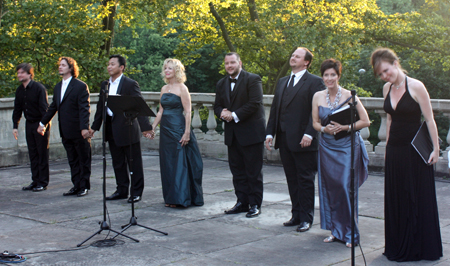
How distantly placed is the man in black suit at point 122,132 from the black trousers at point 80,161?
44 cm

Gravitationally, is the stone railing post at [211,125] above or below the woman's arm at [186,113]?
below

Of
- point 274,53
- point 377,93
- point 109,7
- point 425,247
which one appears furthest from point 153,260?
point 377,93

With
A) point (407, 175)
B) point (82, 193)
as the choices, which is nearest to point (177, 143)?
point (82, 193)

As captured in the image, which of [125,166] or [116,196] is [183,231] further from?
[125,166]

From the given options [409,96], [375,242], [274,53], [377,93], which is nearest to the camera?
[409,96]

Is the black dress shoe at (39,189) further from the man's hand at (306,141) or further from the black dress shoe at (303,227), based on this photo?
the man's hand at (306,141)

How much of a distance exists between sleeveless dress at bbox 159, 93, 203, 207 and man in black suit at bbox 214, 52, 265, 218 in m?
0.69

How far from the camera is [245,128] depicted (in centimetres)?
680

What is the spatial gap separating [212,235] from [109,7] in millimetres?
15752

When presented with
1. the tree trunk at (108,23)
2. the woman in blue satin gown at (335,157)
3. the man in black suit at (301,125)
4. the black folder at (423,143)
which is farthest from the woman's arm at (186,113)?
the tree trunk at (108,23)

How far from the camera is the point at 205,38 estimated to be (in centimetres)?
2711

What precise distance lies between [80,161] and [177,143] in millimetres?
1730

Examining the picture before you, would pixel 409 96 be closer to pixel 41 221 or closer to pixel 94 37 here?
pixel 41 221

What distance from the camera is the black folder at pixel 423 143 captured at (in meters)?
4.91
